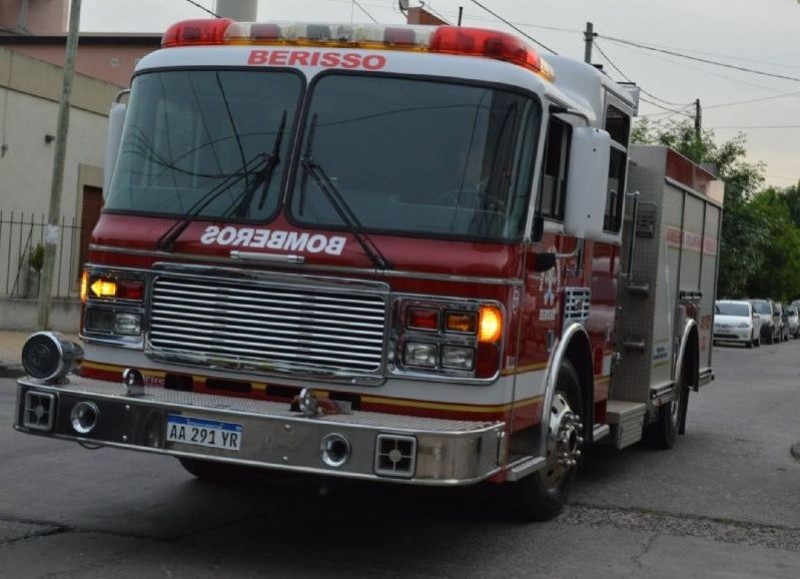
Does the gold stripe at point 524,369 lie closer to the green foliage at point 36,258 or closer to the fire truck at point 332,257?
the fire truck at point 332,257

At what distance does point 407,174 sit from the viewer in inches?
288

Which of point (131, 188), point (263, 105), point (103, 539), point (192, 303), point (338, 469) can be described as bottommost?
point (103, 539)

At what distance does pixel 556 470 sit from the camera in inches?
341

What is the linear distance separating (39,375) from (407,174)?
2130 mm

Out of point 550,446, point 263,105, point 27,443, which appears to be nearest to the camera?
point 263,105


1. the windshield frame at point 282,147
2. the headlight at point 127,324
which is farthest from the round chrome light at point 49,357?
the windshield frame at point 282,147

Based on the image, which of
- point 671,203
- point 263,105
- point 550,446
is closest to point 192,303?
point 263,105

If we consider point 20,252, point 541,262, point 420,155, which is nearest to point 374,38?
point 420,155

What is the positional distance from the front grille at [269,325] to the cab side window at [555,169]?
4.09 feet

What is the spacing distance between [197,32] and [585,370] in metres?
3.23

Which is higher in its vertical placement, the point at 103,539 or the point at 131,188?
the point at 131,188

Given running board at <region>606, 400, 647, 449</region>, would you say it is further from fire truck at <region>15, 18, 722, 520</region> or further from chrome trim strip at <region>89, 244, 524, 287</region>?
chrome trim strip at <region>89, 244, 524, 287</region>

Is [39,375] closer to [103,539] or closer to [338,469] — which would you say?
[103,539]

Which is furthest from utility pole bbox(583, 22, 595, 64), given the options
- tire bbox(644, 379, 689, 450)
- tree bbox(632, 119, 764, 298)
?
tire bbox(644, 379, 689, 450)
